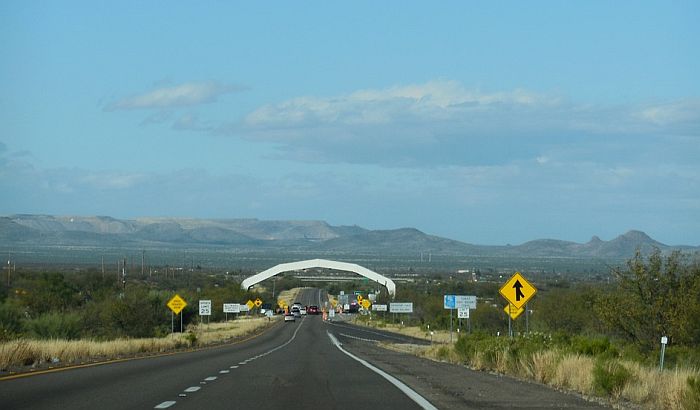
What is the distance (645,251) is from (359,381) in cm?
2270

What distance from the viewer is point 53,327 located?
5009 centimetres

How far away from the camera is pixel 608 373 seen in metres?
18.9

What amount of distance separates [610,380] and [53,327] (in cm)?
3716

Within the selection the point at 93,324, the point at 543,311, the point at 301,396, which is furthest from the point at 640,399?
the point at 543,311

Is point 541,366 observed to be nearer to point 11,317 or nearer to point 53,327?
point 11,317

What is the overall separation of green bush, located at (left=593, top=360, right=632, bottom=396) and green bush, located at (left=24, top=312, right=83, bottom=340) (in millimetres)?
34520

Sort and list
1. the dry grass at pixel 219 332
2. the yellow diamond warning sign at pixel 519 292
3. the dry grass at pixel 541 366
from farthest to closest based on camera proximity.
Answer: the dry grass at pixel 219 332
the yellow diamond warning sign at pixel 519 292
the dry grass at pixel 541 366

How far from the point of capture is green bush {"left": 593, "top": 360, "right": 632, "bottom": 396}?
1858 cm

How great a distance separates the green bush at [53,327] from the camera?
49188mm

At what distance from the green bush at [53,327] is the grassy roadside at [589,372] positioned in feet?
80.9

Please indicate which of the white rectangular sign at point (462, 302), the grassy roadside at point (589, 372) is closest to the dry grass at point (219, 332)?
the white rectangular sign at point (462, 302)

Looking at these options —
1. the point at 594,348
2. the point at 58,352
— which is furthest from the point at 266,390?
the point at 58,352

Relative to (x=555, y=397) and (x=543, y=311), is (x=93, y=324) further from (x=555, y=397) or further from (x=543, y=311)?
(x=555, y=397)

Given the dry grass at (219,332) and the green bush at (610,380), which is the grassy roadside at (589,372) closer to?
the green bush at (610,380)
